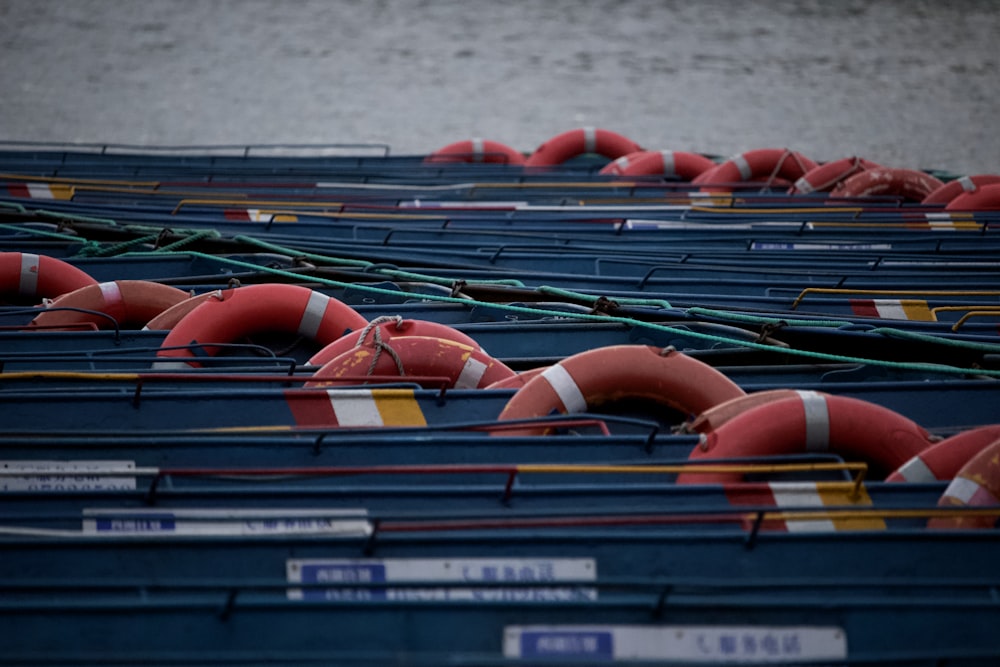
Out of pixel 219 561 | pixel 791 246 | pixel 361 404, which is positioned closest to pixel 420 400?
pixel 361 404

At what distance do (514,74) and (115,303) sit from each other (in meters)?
19.2

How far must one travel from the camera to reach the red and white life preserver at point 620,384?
4.26 m

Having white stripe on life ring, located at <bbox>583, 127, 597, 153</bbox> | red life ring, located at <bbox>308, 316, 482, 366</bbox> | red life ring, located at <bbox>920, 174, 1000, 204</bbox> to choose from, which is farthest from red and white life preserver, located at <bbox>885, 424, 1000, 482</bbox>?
white stripe on life ring, located at <bbox>583, 127, 597, 153</bbox>

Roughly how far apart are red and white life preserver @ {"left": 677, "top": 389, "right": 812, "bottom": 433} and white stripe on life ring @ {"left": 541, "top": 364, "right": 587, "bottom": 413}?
360mm

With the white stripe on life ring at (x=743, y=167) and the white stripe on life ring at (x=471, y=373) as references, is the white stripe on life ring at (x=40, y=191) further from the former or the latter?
the white stripe on life ring at (x=471, y=373)

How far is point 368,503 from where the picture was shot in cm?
382

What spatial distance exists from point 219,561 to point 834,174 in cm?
686

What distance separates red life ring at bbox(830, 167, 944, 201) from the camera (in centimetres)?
897

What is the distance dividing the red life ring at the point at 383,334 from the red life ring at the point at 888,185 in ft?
16.2

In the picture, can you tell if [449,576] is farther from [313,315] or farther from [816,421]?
[313,315]

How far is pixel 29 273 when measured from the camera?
19.4 feet

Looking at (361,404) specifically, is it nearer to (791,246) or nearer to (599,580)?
(599,580)

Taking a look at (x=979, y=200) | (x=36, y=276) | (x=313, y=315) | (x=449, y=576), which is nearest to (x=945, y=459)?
(x=449, y=576)

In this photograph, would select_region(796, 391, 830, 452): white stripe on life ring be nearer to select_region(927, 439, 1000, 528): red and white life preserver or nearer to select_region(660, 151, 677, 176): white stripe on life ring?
select_region(927, 439, 1000, 528): red and white life preserver
